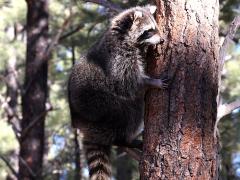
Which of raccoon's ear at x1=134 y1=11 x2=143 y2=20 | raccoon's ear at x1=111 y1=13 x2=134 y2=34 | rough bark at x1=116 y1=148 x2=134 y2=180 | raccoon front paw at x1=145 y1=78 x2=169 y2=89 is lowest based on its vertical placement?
rough bark at x1=116 y1=148 x2=134 y2=180

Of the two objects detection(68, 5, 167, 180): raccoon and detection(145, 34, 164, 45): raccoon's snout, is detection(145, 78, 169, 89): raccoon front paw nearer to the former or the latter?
detection(145, 34, 164, 45): raccoon's snout

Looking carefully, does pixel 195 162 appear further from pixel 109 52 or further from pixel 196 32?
pixel 109 52

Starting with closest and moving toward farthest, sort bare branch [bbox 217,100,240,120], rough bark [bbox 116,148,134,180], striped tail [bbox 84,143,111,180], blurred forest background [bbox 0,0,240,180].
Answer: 1. bare branch [bbox 217,100,240,120]
2. striped tail [bbox 84,143,111,180]
3. blurred forest background [bbox 0,0,240,180]
4. rough bark [bbox 116,148,134,180]

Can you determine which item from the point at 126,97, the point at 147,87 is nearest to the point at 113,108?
the point at 126,97

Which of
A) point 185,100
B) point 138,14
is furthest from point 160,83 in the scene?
point 138,14

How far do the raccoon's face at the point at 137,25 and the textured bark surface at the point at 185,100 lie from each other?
26 centimetres

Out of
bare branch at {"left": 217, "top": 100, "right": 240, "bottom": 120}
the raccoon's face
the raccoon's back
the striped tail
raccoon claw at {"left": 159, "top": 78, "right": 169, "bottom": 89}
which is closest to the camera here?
raccoon claw at {"left": 159, "top": 78, "right": 169, "bottom": 89}

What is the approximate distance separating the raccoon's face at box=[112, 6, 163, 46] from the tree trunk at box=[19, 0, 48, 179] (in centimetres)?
319

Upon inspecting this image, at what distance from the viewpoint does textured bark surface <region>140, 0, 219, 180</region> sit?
261 cm

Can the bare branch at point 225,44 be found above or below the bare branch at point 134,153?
above

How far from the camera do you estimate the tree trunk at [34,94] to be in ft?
22.3

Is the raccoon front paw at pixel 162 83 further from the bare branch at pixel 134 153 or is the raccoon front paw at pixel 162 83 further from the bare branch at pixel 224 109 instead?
the bare branch at pixel 134 153

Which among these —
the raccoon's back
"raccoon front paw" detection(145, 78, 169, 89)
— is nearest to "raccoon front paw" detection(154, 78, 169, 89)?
"raccoon front paw" detection(145, 78, 169, 89)

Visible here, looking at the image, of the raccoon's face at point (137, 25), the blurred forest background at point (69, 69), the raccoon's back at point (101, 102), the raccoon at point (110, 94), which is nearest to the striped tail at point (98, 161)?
the raccoon at point (110, 94)
